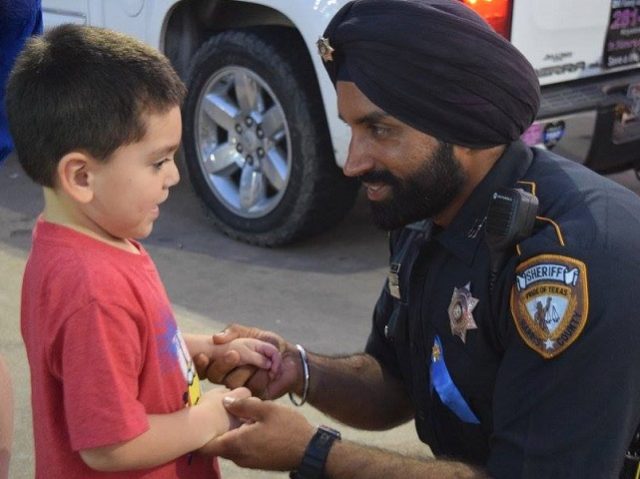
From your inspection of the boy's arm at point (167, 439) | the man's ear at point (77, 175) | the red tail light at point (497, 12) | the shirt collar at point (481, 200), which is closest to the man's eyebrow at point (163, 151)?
the man's ear at point (77, 175)

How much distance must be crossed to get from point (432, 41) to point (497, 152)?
0.89 feet

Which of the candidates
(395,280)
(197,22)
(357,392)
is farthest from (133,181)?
(197,22)

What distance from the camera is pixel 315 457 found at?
221 cm

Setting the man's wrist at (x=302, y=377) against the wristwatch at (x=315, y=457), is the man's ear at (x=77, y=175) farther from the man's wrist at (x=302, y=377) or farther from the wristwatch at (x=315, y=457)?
the man's wrist at (x=302, y=377)

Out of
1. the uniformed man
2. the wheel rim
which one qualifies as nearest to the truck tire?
the wheel rim

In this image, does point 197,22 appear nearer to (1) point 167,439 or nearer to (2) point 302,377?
(2) point 302,377

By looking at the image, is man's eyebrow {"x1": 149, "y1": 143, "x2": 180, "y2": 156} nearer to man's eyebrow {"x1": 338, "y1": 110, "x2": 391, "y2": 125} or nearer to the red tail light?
man's eyebrow {"x1": 338, "y1": 110, "x2": 391, "y2": 125}

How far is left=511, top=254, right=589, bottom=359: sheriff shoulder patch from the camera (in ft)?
6.41

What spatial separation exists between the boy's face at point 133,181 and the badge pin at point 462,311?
63 centimetres

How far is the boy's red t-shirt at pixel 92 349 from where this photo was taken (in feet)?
6.18

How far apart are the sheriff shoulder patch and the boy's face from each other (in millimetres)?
676

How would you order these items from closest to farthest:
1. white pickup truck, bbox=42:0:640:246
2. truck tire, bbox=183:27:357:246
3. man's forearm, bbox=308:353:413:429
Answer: man's forearm, bbox=308:353:413:429 < white pickup truck, bbox=42:0:640:246 < truck tire, bbox=183:27:357:246

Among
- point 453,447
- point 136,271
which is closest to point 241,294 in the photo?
point 453,447

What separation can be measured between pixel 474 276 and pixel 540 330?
0.26 metres
